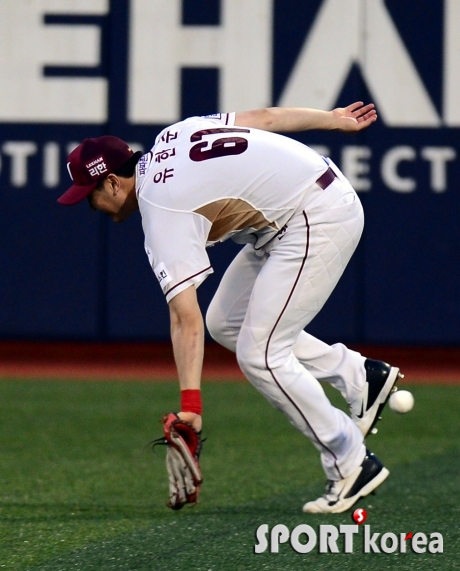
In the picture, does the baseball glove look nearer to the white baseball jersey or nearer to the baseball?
the white baseball jersey

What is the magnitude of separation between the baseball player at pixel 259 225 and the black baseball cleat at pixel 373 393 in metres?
0.19

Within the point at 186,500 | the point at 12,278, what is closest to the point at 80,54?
the point at 12,278

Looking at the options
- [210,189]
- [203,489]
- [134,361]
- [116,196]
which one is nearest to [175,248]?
[210,189]

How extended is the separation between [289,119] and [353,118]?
0.92ft

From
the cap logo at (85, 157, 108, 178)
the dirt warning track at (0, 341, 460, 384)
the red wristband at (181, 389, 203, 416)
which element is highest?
the cap logo at (85, 157, 108, 178)

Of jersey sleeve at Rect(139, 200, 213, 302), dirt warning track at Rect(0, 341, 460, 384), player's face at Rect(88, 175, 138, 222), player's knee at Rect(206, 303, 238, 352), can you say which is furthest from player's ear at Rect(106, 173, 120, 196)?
dirt warning track at Rect(0, 341, 460, 384)

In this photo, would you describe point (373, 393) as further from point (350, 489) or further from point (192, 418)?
point (192, 418)

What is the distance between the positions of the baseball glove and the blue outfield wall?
6.01m

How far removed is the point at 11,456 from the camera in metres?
5.65

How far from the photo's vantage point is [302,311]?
13.3 feet

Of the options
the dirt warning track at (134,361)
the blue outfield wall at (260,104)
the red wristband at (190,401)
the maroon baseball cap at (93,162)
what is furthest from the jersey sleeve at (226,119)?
the blue outfield wall at (260,104)

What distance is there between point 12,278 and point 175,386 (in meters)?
2.14

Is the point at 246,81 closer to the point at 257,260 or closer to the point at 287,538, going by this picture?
the point at 257,260

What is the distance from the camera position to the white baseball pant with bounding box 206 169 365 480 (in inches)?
158
